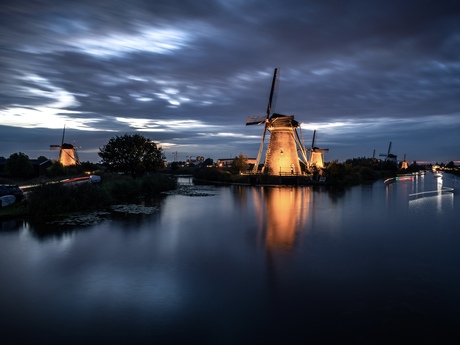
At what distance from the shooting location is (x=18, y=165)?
45.7 metres

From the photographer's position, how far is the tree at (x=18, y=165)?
4556 cm

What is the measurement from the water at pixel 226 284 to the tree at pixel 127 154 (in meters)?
23.0

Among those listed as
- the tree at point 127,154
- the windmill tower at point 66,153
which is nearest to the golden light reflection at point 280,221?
the tree at point 127,154

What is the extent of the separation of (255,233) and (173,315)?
9.31m

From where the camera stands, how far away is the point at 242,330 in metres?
6.34

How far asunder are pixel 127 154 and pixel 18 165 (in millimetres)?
18199

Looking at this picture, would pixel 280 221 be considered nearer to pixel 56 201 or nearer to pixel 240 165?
pixel 56 201

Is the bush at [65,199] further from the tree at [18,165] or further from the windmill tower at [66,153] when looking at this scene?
the windmill tower at [66,153]

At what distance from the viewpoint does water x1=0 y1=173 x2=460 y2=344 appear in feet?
20.8

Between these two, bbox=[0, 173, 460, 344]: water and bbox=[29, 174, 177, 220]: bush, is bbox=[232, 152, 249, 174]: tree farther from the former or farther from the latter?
bbox=[0, 173, 460, 344]: water

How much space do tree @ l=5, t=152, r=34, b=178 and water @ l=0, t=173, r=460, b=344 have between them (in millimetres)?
34828

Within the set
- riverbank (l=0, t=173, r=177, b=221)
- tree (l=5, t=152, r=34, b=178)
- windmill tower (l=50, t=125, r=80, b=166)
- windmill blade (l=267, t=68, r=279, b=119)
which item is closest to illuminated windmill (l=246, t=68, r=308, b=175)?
windmill blade (l=267, t=68, r=279, b=119)

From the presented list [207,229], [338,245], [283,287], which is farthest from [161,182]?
[283,287]

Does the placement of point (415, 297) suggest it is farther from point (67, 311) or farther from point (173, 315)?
point (67, 311)
